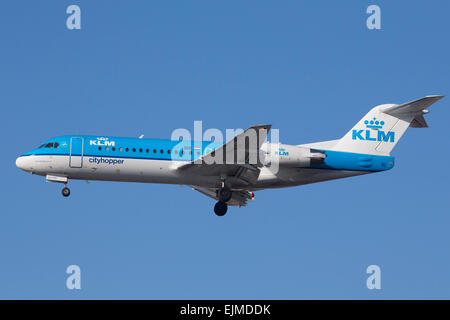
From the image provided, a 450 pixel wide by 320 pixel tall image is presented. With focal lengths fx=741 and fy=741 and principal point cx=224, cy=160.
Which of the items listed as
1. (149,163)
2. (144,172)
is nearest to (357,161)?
(149,163)

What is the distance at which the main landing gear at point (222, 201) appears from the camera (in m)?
33.8

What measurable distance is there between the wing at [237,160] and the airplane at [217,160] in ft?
0.15

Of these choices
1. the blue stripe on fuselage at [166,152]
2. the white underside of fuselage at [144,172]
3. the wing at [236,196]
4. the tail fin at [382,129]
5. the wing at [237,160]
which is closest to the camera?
the wing at [237,160]

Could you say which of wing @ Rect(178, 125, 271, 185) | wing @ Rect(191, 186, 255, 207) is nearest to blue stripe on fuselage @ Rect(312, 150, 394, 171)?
wing @ Rect(178, 125, 271, 185)

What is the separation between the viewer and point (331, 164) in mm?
33375

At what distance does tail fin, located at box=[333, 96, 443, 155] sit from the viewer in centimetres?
3416

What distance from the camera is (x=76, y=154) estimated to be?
110ft

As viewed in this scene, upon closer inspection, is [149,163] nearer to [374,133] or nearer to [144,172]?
Result: [144,172]

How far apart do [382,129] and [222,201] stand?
818 cm

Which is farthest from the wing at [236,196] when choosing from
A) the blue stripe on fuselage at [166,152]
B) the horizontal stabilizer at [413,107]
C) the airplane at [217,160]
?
the horizontal stabilizer at [413,107]

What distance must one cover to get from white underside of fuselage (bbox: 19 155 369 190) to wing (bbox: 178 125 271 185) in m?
0.46

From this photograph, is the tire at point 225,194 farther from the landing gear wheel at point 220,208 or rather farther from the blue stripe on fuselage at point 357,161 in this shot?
the blue stripe on fuselage at point 357,161

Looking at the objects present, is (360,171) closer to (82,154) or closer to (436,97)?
(436,97)

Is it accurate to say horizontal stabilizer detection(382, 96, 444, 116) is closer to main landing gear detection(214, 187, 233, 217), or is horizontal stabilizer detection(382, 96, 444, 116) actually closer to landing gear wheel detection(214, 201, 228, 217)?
main landing gear detection(214, 187, 233, 217)
